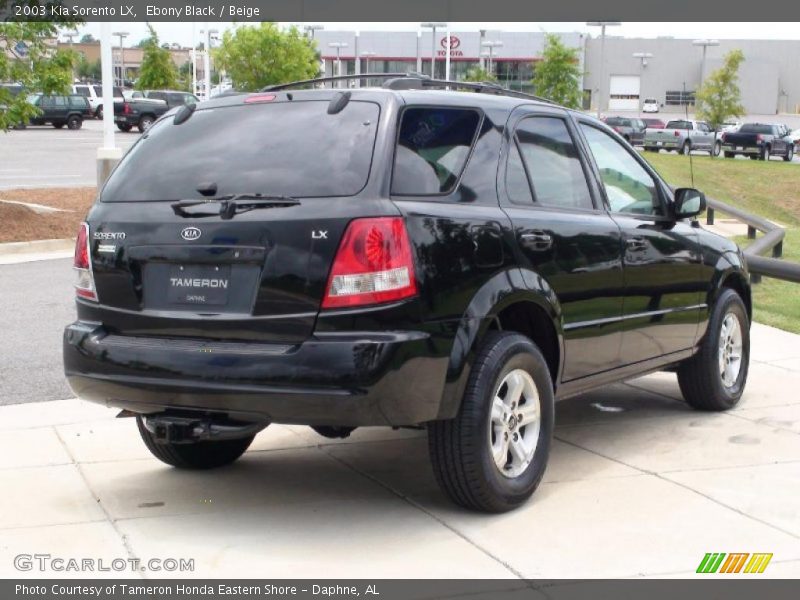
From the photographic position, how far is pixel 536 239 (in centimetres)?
570

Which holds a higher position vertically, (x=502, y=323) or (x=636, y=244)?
(x=636, y=244)

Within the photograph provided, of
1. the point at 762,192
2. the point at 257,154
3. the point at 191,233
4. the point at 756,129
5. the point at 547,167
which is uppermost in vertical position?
Answer: the point at 257,154

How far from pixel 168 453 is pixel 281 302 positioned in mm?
1618

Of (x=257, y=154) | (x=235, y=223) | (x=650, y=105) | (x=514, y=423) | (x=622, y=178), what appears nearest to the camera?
(x=235, y=223)

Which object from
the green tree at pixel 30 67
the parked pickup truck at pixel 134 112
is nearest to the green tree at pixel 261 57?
the parked pickup truck at pixel 134 112

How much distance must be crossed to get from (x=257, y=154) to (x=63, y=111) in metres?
49.7

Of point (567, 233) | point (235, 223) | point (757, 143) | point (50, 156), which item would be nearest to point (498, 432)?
point (567, 233)

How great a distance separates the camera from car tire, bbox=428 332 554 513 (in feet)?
16.8

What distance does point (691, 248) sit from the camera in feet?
23.5

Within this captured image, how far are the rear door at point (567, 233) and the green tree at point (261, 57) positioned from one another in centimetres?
5063

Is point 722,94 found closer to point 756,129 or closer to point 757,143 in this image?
point 756,129

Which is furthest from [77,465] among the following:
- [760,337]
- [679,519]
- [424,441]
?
[760,337]

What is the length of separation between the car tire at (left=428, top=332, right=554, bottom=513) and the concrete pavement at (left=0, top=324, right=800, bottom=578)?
155 millimetres

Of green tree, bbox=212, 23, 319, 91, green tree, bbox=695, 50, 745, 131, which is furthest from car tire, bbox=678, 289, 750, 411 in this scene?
green tree, bbox=212, 23, 319, 91
